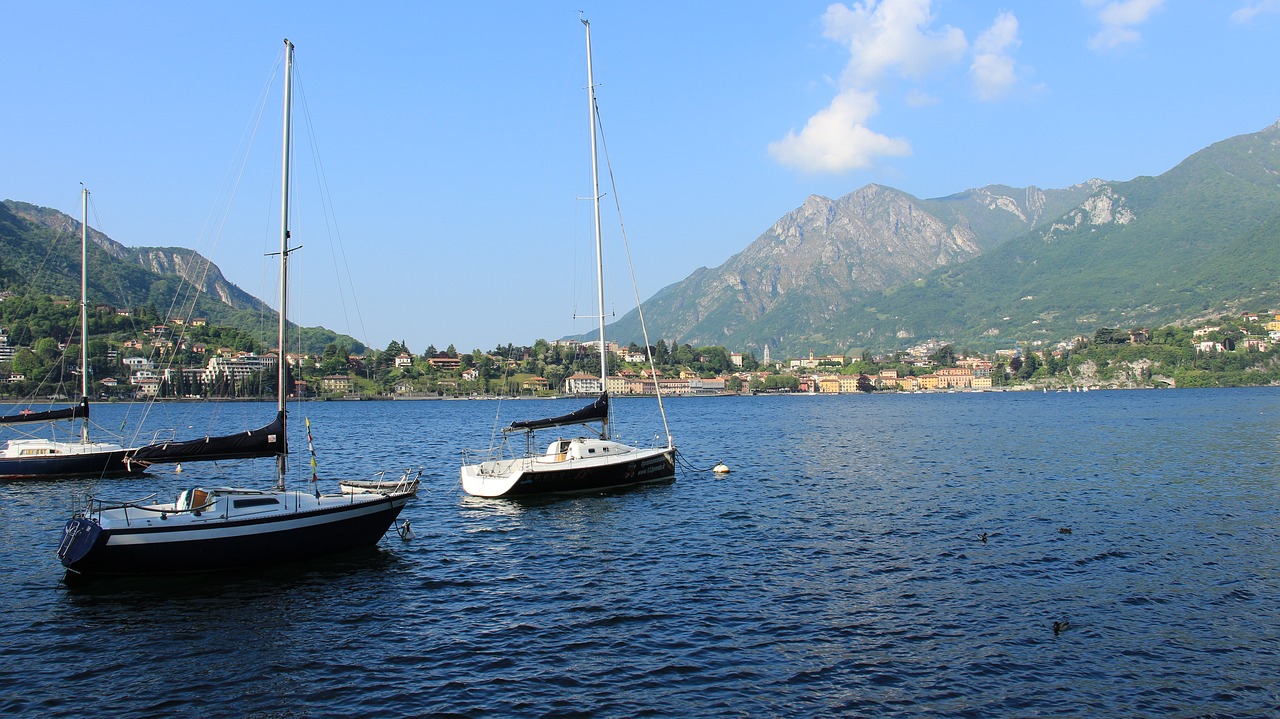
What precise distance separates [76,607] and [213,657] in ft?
22.0

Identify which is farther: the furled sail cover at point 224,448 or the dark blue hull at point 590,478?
the dark blue hull at point 590,478

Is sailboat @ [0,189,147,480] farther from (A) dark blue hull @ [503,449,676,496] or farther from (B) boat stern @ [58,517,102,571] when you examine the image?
(B) boat stern @ [58,517,102,571]

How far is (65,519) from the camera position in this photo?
109ft

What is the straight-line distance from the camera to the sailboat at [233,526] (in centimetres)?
2236

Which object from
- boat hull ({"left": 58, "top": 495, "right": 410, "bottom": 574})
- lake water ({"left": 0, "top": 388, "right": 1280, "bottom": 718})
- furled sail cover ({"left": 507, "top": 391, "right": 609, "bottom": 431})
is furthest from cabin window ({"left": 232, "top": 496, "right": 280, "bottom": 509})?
furled sail cover ({"left": 507, "top": 391, "right": 609, "bottom": 431})

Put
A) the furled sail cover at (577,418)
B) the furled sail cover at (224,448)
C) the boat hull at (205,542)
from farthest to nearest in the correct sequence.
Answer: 1. the furled sail cover at (577,418)
2. the furled sail cover at (224,448)
3. the boat hull at (205,542)

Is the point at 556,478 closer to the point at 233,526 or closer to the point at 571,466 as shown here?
the point at 571,466

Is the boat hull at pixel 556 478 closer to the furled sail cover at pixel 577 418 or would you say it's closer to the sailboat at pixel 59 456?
the furled sail cover at pixel 577 418

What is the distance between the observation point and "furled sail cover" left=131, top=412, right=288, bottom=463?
25516 mm

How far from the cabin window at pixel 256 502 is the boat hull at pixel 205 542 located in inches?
28.5

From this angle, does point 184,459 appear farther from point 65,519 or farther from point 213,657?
point 65,519

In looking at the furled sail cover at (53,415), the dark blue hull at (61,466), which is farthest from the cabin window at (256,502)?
the furled sail cover at (53,415)

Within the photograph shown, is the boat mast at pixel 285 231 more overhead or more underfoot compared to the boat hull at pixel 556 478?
more overhead

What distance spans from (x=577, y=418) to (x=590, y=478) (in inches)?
137
